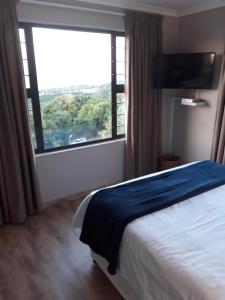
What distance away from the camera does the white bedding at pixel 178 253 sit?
3.84 feet

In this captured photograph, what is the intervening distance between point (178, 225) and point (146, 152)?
2.16 meters

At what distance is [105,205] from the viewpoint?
181cm

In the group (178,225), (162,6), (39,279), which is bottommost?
(39,279)

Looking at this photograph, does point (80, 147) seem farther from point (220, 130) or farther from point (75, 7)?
point (220, 130)

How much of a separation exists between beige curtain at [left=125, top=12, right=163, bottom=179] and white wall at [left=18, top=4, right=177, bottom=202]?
168 millimetres

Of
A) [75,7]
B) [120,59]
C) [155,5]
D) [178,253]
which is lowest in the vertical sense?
[178,253]

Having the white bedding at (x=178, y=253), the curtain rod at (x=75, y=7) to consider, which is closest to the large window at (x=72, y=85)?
the curtain rod at (x=75, y=7)

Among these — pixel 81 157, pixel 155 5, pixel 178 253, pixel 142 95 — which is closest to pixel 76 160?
pixel 81 157

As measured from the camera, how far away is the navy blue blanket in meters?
1.64

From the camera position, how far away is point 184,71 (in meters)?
3.23

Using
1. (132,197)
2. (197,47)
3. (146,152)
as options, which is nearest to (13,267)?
(132,197)

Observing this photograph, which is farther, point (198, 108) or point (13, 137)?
point (198, 108)

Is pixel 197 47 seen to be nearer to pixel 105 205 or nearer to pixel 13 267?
pixel 105 205

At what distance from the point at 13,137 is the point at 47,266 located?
1.32m
